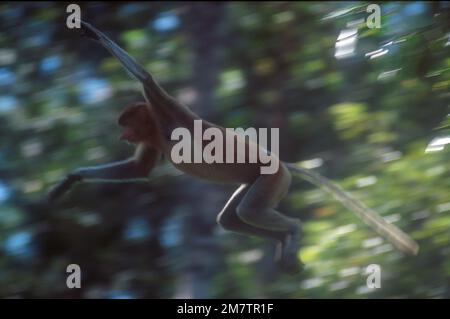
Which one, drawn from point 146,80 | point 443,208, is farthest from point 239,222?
point 443,208

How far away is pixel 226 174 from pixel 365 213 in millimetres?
460

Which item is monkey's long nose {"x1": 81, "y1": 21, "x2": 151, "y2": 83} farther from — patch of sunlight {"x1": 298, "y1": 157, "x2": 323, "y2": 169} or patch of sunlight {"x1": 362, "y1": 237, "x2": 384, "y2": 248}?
patch of sunlight {"x1": 362, "y1": 237, "x2": 384, "y2": 248}

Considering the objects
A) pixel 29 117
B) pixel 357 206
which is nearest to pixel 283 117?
pixel 357 206

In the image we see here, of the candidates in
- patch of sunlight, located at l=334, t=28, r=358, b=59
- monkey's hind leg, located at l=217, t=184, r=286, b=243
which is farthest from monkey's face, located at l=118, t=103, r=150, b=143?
patch of sunlight, located at l=334, t=28, r=358, b=59

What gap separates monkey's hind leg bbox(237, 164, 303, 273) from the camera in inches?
119

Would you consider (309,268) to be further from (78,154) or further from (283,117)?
(78,154)

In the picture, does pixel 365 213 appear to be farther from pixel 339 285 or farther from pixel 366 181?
pixel 339 285

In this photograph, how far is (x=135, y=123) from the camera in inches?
124

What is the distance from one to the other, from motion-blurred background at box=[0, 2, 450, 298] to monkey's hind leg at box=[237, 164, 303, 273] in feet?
0.13

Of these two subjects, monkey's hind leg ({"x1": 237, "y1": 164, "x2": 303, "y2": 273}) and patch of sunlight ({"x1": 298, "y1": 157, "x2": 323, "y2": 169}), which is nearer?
monkey's hind leg ({"x1": 237, "y1": 164, "x2": 303, "y2": 273})

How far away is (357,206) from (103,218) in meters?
0.81

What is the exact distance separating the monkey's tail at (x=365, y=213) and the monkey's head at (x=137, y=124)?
17.4 inches

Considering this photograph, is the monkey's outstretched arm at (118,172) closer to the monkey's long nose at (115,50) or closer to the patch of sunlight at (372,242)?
the monkey's long nose at (115,50)

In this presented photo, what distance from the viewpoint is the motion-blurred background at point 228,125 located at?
123 inches
